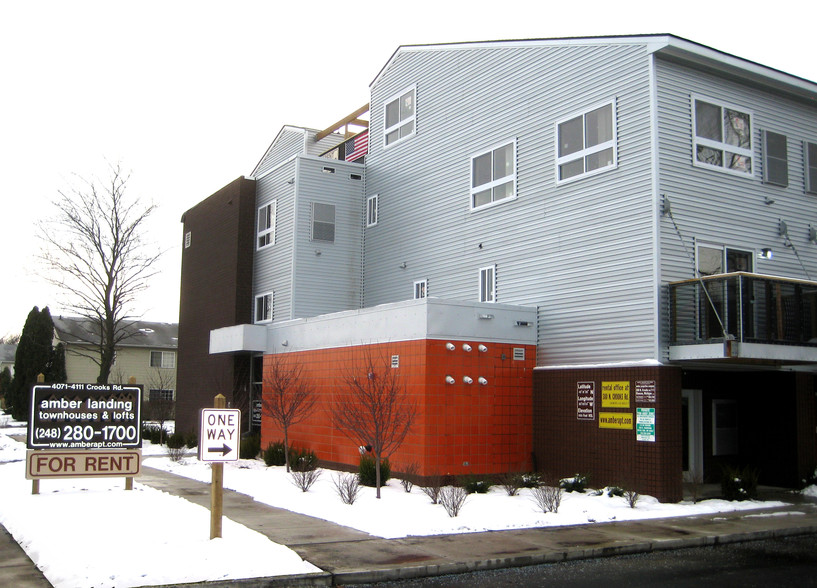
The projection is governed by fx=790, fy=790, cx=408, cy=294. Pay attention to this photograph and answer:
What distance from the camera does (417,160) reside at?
24.8 m

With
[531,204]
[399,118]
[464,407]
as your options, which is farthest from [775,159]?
[399,118]

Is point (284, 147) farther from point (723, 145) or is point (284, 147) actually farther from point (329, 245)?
point (723, 145)

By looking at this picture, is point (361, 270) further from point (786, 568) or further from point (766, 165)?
point (786, 568)

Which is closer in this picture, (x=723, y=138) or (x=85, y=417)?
(x=85, y=417)

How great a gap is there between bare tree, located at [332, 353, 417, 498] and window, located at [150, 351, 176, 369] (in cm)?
4762

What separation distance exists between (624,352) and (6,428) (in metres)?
39.7

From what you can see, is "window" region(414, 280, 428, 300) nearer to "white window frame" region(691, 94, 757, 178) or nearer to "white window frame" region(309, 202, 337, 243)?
"white window frame" region(309, 202, 337, 243)

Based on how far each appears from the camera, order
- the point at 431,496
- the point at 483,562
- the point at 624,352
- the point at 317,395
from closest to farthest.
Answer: the point at 483,562 < the point at 431,496 < the point at 624,352 < the point at 317,395

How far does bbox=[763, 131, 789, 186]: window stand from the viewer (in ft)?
61.7

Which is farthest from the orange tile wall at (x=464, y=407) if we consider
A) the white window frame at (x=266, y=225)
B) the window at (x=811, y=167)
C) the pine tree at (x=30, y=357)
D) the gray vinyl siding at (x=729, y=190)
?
the pine tree at (x=30, y=357)

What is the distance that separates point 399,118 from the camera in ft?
86.4

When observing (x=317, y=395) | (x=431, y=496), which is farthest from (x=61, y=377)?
(x=431, y=496)

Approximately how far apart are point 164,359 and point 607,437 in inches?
2090

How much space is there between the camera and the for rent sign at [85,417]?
48.7ft
